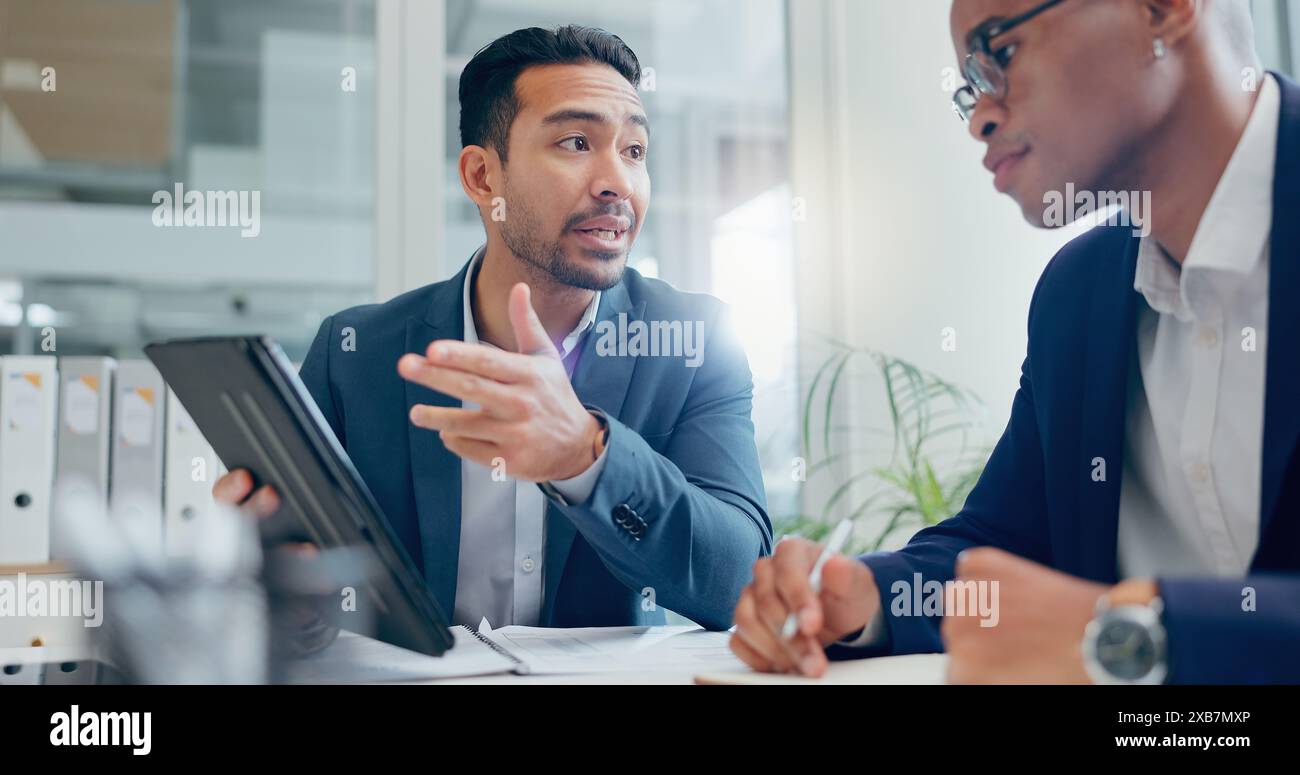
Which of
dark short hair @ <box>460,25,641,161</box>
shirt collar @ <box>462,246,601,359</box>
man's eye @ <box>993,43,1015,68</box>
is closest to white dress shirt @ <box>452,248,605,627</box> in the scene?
shirt collar @ <box>462,246,601,359</box>

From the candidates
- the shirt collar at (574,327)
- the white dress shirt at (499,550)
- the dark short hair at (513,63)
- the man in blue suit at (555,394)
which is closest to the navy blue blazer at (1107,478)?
the man in blue suit at (555,394)

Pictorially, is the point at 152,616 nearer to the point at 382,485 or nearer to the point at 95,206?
the point at 382,485

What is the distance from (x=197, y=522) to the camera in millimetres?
2027

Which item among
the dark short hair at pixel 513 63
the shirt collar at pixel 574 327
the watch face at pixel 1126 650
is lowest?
the watch face at pixel 1126 650

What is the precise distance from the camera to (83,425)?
6.73ft

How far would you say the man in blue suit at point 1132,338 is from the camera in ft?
2.82

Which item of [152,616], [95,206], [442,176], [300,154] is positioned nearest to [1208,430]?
[152,616]

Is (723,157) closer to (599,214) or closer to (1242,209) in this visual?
(599,214)

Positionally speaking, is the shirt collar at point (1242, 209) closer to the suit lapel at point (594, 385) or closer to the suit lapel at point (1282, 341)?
the suit lapel at point (1282, 341)

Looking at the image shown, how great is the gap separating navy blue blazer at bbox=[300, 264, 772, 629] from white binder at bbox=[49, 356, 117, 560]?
712 mm

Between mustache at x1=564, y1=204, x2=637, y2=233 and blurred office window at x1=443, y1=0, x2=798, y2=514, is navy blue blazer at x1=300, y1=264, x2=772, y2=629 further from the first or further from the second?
blurred office window at x1=443, y1=0, x2=798, y2=514

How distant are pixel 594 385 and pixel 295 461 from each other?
2.47ft

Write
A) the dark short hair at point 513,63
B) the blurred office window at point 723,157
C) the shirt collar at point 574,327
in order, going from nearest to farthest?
the shirt collar at point 574,327, the dark short hair at point 513,63, the blurred office window at point 723,157

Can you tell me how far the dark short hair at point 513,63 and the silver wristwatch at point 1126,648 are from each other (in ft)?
4.88
